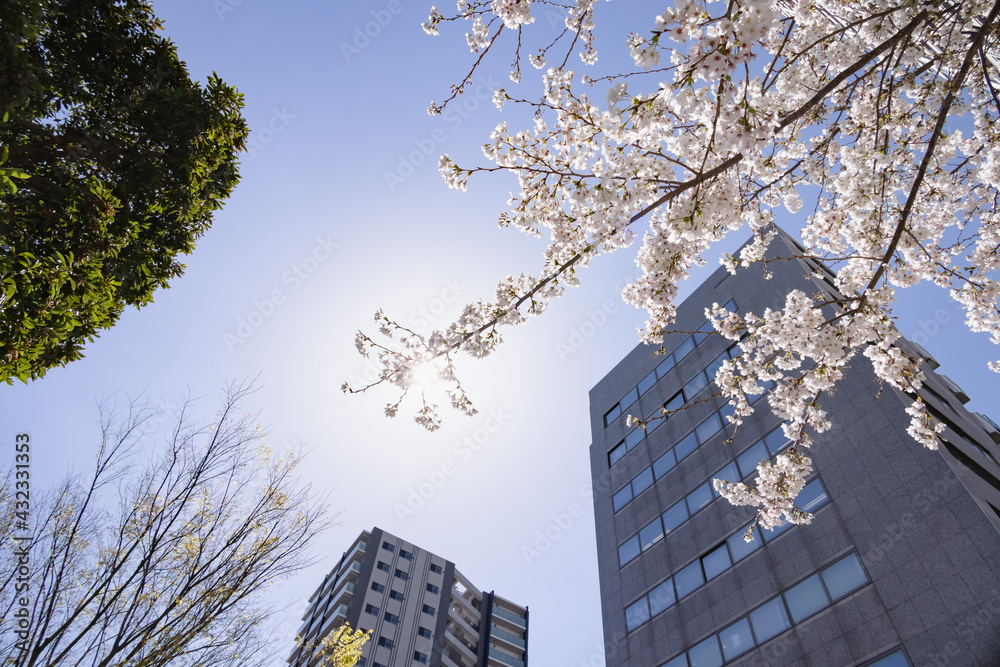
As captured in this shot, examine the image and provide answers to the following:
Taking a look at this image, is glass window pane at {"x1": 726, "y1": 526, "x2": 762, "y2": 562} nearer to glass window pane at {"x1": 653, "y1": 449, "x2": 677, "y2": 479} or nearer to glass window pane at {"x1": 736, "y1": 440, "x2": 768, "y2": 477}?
glass window pane at {"x1": 736, "y1": 440, "x2": 768, "y2": 477}

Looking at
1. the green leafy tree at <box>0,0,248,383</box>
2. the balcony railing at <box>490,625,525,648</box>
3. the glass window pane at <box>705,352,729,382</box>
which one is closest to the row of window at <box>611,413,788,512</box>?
the glass window pane at <box>705,352,729,382</box>

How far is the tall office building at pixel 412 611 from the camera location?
38.5 metres

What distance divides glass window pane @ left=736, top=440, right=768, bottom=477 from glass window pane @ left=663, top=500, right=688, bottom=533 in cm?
262

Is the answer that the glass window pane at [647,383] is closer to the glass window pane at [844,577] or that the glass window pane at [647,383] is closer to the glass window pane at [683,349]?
the glass window pane at [683,349]

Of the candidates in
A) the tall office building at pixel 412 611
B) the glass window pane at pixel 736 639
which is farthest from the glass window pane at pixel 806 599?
the tall office building at pixel 412 611

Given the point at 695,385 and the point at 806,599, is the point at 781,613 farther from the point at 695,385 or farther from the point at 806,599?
the point at 695,385

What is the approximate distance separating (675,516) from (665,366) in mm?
6777

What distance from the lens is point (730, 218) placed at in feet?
17.4

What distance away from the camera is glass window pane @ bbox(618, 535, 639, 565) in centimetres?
1839

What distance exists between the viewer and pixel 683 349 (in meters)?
21.5

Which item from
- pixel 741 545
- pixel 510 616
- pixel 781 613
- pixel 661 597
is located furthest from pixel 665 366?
pixel 510 616

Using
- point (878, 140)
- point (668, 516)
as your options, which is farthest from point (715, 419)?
point (878, 140)

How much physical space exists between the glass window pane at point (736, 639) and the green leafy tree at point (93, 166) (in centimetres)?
1498

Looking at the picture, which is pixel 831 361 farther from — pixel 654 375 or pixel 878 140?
pixel 654 375
